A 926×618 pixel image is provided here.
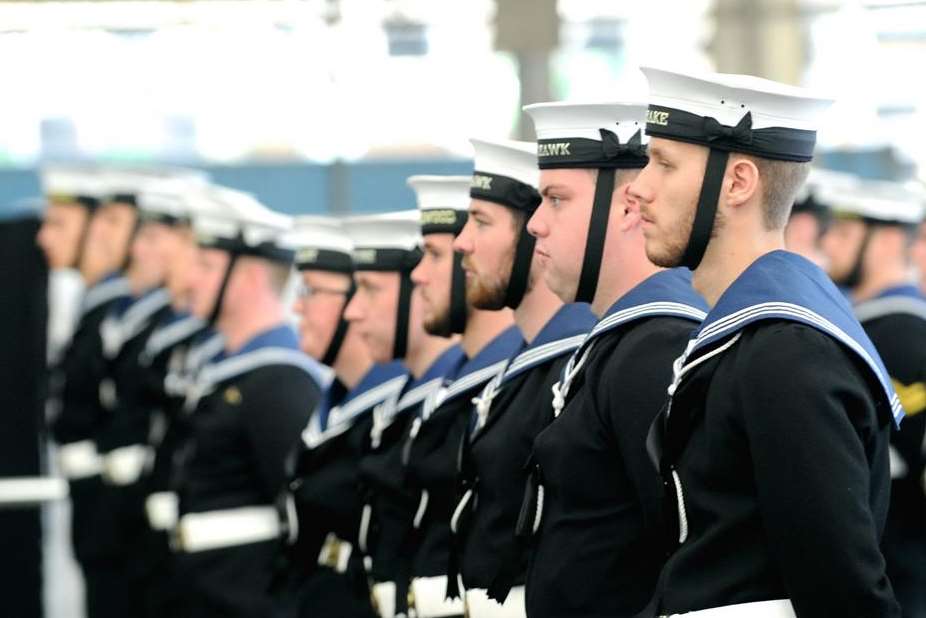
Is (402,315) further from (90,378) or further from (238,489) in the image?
(90,378)

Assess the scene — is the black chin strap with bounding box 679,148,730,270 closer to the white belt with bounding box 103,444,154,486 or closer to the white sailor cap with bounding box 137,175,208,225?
the white sailor cap with bounding box 137,175,208,225

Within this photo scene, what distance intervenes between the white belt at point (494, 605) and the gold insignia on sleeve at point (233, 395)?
2.33 meters

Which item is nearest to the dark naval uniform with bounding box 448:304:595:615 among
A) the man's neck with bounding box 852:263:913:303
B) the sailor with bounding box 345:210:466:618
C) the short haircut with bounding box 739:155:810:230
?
the sailor with bounding box 345:210:466:618

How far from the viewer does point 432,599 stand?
14.9ft

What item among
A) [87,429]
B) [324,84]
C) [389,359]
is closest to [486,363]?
[389,359]

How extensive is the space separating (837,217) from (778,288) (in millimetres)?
4506

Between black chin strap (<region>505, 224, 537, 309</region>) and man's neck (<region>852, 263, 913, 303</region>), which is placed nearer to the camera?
black chin strap (<region>505, 224, 537, 309</region>)

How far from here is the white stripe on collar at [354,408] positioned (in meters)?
5.54

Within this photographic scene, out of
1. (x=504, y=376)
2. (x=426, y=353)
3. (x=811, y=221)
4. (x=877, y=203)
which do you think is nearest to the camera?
(x=504, y=376)

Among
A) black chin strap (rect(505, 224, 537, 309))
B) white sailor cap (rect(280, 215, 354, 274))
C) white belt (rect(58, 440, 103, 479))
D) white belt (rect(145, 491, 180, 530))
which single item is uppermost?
black chin strap (rect(505, 224, 537, 309))

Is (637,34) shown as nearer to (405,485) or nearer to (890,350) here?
(890,350)

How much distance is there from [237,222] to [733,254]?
417cm

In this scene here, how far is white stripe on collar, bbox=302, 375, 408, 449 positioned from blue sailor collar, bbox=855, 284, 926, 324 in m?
1.90

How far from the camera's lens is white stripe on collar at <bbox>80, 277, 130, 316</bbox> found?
9156 mm
